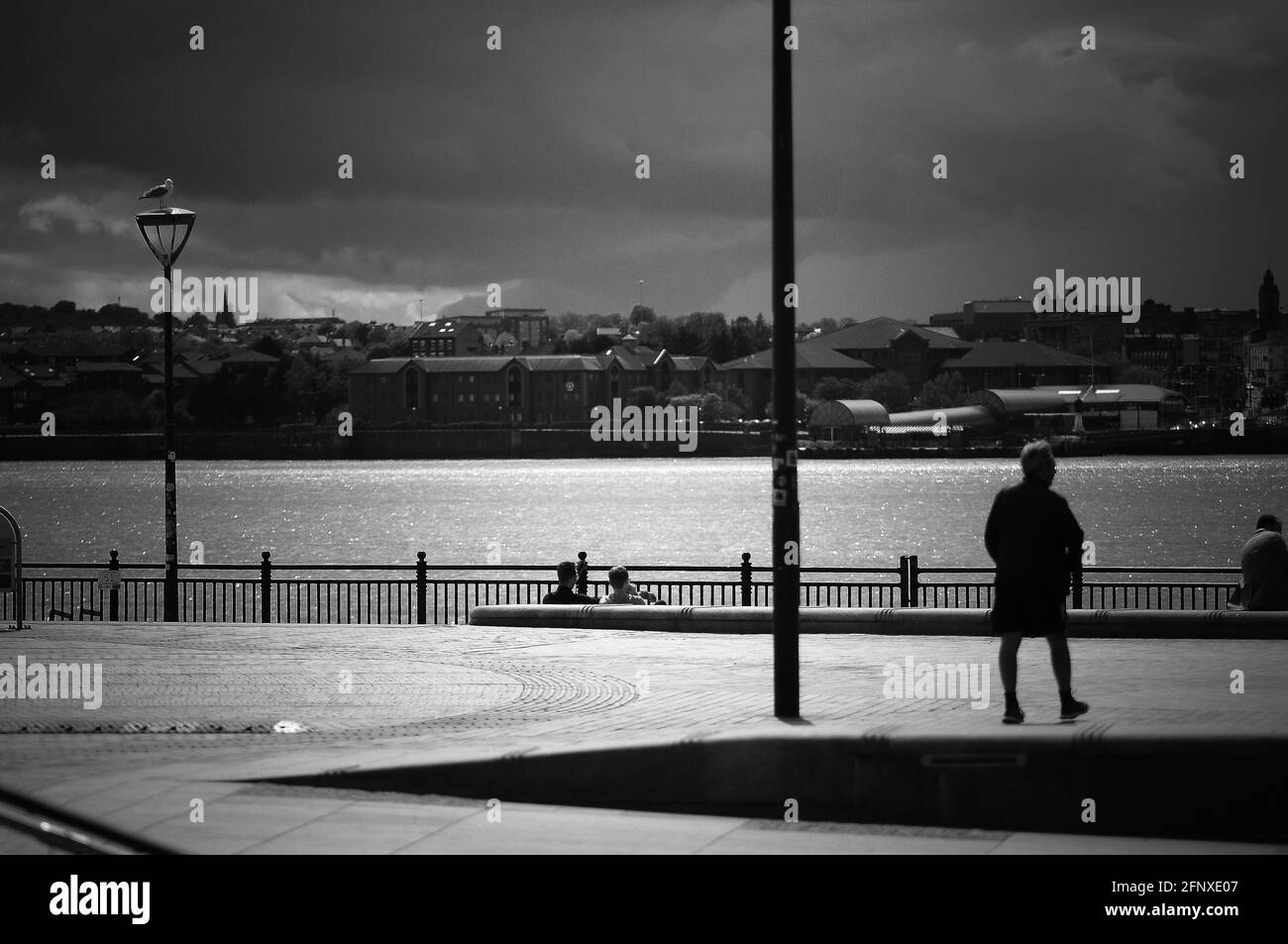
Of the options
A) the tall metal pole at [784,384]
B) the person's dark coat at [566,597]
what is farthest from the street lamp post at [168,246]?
the tall metal pole at [784,384]

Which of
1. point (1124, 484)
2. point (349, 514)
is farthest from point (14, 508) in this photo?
point (1124, 484)

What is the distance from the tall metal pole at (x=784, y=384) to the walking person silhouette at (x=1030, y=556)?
1329 millimetres

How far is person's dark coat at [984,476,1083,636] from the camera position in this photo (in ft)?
33.2

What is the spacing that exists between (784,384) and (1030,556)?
196 centimetres

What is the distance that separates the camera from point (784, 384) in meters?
10.8

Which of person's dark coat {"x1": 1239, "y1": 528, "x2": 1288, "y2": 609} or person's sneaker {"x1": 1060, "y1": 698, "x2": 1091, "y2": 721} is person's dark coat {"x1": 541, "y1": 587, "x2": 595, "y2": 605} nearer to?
person's dark coat {"x1": 1239, "y1": 528, "x2": 1288, "y2": 609}

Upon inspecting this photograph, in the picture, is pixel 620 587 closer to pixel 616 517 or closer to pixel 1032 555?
pixel 1032 555

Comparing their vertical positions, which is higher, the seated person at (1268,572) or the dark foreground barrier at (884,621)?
the seated person at (1268,572)

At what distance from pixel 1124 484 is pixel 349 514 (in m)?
76.3

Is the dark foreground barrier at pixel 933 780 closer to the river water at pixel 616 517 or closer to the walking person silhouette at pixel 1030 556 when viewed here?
the walking person silhouette at pixel 1030 556

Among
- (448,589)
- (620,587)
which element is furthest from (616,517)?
(620,587)

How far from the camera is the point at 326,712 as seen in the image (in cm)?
1235

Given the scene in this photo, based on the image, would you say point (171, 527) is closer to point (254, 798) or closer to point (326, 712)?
point (326, 712)

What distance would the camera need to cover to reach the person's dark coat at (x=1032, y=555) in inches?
399
